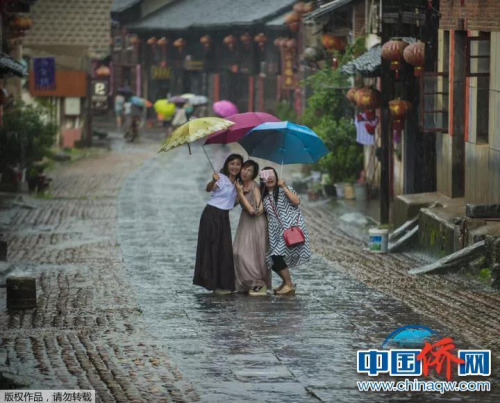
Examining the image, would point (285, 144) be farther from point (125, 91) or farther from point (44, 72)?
point (125, 91)

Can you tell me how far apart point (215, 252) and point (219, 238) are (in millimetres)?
180

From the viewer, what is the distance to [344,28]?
117 feet

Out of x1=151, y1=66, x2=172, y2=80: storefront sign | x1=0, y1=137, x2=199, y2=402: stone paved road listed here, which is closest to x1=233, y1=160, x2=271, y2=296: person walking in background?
x1=0, y1=137, x2=199, y2=402: stone paved road

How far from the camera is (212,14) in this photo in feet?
204

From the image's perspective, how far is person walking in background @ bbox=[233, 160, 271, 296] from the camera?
55.1 ft

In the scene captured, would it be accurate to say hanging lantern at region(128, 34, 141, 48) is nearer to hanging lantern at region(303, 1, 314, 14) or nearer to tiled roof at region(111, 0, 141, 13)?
tiled roof at region(111, 0, 141, 13)

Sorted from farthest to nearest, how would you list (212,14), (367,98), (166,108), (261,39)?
(212,14) < (166,108) < (261,39) < (367,98)

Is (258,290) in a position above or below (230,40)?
below

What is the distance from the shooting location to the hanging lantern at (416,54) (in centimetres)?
2359

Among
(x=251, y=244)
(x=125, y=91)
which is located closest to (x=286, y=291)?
(x=251, y=244)

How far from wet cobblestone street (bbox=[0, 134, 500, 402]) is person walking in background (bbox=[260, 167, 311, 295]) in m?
0.47

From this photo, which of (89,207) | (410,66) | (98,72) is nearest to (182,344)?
(410,66)

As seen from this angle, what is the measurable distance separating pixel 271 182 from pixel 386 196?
7856 millimetres

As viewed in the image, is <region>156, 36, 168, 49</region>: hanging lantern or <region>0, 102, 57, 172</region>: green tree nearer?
<region>0, 102, 57, 172</region>: green tree
